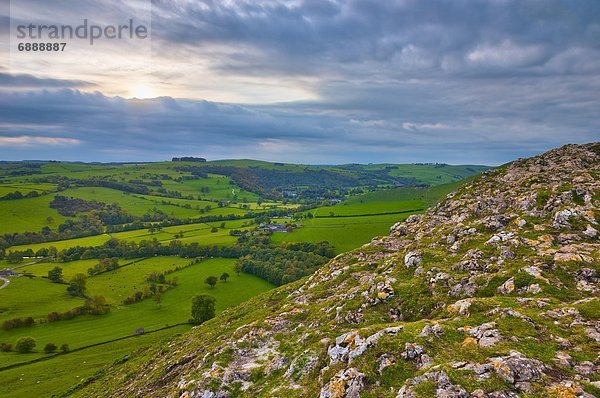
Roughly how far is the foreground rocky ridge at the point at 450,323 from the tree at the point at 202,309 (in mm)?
52921

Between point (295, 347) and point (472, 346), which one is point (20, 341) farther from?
point (472, 346)

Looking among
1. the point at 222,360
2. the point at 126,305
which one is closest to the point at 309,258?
the point at 126,305

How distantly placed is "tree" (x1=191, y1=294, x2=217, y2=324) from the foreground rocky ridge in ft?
174

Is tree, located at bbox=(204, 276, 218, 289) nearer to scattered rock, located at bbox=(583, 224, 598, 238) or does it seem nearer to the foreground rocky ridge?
the foreground rocky ridge

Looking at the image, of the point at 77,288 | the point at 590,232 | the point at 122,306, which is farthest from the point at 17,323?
the point at 590,232

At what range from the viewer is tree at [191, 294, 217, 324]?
117 meters

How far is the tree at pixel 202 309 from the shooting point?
385 ft

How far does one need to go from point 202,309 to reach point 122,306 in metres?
51.9

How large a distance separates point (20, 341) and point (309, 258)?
123702 millimetres

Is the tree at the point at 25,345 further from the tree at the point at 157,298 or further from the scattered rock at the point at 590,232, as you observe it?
the scattered rock at the point at 590,232

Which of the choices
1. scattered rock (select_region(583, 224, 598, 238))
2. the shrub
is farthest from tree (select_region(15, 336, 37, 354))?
scattered rock (select_region(583, 224, 598, 238))

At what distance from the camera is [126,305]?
14475 centimetres

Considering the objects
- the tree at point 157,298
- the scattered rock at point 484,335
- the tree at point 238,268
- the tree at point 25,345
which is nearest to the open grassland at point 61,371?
the tree at point 25,345

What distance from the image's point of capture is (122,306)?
143 metres
